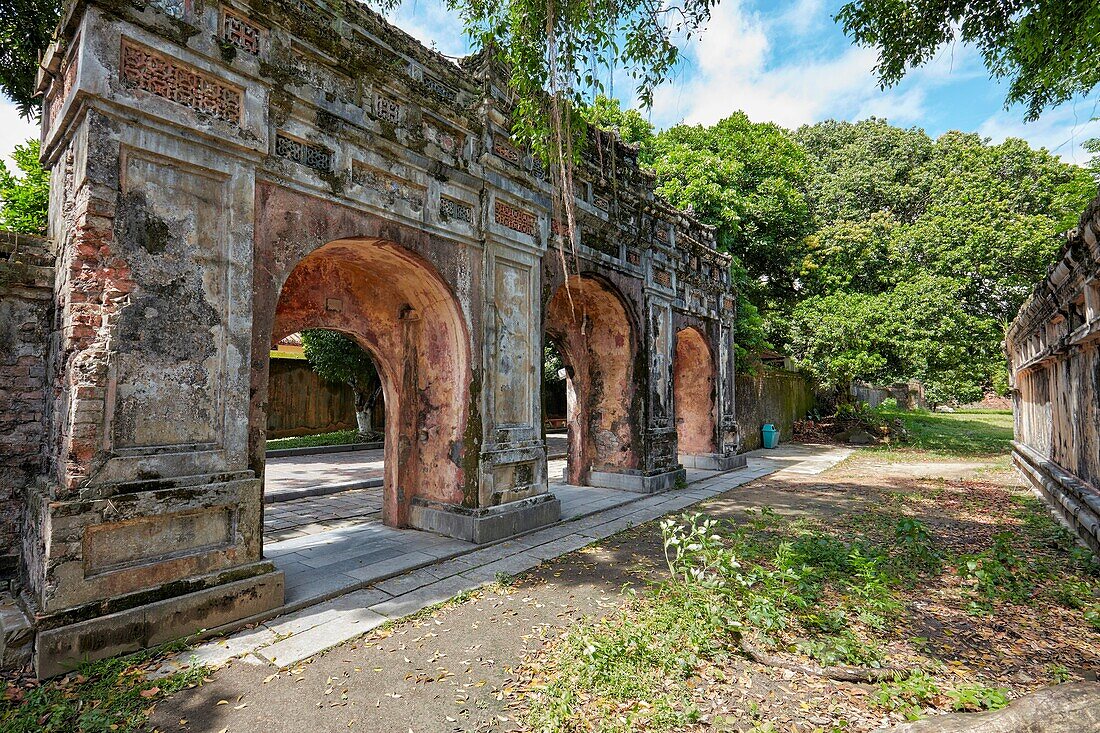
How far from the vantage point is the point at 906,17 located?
18.1 ft

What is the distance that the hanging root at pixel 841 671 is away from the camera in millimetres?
3050

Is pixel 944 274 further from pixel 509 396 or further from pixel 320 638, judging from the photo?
pixel 320 638

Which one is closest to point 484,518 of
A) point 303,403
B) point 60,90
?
point 60,90

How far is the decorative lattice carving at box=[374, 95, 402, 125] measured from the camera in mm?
5207

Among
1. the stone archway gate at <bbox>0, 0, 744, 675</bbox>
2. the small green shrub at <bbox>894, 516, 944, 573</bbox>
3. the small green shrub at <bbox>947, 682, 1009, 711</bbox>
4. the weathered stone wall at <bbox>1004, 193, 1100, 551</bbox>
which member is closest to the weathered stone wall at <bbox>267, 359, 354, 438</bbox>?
the stone archway gate at <bbox>0, 0, 744, 675</bbox>

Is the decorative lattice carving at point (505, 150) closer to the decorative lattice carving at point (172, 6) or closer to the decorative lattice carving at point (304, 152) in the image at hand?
the decorative lattice carving at point (304, 152)

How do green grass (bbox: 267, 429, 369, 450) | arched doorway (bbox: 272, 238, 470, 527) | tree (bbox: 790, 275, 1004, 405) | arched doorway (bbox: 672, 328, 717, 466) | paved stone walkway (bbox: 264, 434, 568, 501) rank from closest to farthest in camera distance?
arched doorway (bbox: 272, 238, 470, 527) < paved stone walkway (bbox: 264, 434, 568, 501) < arched doorway (bbox: 672, 328, 717, 466) < tree (bbox: 790, 275, 1004, 405) < green grass (bbox: 267, 429, 369, 450)

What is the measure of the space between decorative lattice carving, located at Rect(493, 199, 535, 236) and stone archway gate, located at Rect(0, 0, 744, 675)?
505 millimetres

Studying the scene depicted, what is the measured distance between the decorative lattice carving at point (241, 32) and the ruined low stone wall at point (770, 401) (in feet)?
41.9

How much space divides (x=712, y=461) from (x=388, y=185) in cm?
922

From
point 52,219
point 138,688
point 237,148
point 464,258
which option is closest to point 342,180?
point 237,148

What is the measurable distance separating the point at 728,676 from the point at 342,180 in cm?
499

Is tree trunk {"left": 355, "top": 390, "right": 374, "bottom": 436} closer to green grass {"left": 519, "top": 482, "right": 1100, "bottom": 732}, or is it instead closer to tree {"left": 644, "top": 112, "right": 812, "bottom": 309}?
tree {"left": 644, "top": 112, "right": 812, "bottom": 309}

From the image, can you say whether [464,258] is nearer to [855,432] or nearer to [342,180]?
[342,180]
